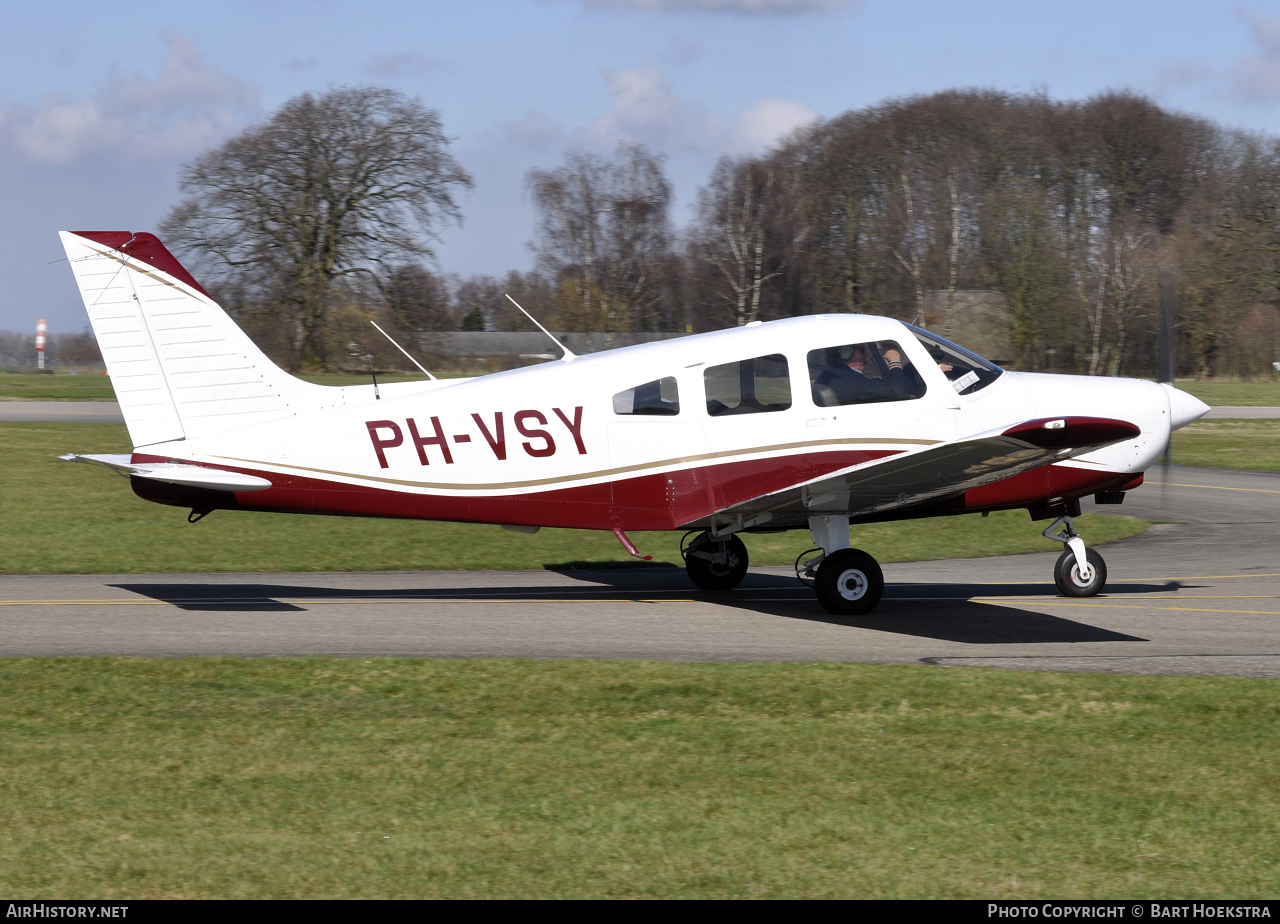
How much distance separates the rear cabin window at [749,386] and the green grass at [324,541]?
417 centimetres

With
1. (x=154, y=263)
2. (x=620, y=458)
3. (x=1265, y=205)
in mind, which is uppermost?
(x=1265, y=205)

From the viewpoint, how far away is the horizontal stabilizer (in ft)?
31.7

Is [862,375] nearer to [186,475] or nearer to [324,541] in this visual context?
[186,475]

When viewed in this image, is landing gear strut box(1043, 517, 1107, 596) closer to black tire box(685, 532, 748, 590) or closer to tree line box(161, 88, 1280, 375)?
black tire box(685, 532, 748, 590)

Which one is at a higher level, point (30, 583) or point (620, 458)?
point (620, 458)

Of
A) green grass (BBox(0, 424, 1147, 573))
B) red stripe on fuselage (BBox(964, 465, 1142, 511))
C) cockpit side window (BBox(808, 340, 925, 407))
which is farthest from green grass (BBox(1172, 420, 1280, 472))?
cockpit side window (BBox(808, 340, 925, 407))

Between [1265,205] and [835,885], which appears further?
[1265,205]

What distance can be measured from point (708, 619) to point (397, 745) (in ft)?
14.6

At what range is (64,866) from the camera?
4688 millimetres

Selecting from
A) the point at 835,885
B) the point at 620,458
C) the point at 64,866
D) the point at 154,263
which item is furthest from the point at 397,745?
the point at 154,263

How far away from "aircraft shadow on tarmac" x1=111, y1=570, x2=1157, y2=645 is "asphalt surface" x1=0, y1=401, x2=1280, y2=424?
2132cm

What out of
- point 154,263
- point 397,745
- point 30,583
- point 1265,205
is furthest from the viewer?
point 1265,205
